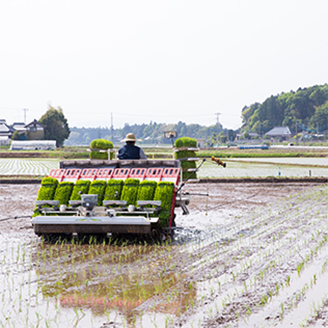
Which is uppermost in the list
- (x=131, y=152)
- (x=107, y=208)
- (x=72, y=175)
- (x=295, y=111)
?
(x=295, y=111)

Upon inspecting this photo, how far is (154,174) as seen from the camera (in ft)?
31.8

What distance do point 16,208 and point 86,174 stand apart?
5085 mm

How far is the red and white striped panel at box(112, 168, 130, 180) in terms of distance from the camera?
382 inches

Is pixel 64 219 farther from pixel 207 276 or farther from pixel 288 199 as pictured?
pixel 288 199

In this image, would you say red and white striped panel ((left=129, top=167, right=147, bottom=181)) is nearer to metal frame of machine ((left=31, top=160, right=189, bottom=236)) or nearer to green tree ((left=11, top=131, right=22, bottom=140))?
metal frame of machine ((left=31, top=160, right=189, bottom=236))

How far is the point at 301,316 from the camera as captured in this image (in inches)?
193

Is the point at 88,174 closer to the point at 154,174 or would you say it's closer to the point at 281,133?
the point at 154,174

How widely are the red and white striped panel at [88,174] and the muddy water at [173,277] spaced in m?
1.63

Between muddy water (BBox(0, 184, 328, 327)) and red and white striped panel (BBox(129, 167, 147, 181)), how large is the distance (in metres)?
1.50

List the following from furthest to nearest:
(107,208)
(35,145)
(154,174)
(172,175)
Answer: (35,145) < (154,174) < (172,175) < (107,208)

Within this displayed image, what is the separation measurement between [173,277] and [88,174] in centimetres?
427

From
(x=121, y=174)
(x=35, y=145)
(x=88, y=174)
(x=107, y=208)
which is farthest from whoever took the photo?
(x=35, y=145)

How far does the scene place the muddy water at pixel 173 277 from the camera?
498cm

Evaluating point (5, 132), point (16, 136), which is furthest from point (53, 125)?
point (5, 132)
